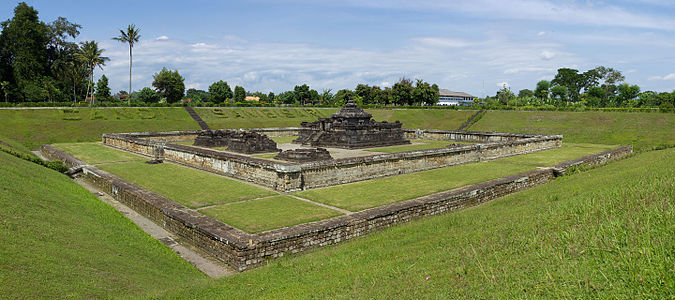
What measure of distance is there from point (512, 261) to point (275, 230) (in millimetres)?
5077

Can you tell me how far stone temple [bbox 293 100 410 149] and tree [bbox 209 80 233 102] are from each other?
49229 millimetres

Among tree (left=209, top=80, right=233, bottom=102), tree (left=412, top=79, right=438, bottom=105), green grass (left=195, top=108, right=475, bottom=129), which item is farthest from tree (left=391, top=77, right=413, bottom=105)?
tree (left=209, top=80, right=233, bottom=102)

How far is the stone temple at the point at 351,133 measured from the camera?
26.2 m

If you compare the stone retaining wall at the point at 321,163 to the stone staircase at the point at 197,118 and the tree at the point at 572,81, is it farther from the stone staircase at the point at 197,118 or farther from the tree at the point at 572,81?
the tree at the point at 572,81

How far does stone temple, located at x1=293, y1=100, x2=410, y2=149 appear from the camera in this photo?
2622 cm

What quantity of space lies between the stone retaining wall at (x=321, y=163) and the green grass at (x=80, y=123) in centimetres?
842

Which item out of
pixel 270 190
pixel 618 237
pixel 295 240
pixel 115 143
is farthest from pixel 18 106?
pixel 618 237

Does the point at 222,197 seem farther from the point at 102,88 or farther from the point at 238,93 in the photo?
the point at 238,93

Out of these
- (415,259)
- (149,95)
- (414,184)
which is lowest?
(414,184)

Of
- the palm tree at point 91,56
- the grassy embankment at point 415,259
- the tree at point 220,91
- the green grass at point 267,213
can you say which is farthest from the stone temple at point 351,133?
the tree at point 220,91

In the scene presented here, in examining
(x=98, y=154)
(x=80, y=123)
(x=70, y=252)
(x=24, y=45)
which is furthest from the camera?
(x=24, y=45)

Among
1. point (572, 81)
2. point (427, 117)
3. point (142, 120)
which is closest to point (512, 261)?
point (142, 120)

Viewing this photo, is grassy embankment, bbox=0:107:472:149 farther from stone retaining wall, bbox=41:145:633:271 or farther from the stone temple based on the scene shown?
stone retaining wall, bbox=41:145:633:271

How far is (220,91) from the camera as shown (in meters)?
74.8
